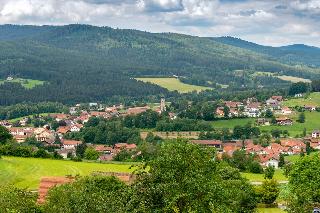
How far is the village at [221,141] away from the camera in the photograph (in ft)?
280

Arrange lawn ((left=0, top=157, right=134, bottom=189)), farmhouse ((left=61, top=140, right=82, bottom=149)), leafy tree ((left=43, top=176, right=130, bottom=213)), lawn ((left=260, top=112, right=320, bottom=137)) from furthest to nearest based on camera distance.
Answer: lawn ((left=260, top=112, right=320, bottom=137)) < farmhouse ((left=61, top=140, right=82, bottom=149)) < lawn ((left=0, top=157, right=134, bottom=189)) < leafy tree ((left=43, top=176, right=130, bottom=213))

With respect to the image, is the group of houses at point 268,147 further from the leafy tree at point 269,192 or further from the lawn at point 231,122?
the leafy tree at point 269,192

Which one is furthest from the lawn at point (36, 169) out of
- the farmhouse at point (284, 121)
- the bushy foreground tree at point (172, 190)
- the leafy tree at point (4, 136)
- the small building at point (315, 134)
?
the farmhouse at point (284, 121)

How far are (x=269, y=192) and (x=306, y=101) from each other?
9412cm

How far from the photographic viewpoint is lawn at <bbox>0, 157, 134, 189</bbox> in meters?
46.2

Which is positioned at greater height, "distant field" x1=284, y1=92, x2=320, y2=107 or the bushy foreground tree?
the bushy foreground tree

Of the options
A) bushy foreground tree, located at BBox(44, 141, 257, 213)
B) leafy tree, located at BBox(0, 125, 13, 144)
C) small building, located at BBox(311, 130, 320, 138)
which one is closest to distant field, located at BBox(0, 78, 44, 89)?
small building, located at BBox(311, 130, 320, 138)

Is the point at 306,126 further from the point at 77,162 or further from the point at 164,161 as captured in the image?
the point at 164,161

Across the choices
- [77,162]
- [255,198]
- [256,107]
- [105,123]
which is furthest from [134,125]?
[255,198]

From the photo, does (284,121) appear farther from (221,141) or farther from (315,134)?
(221,141)

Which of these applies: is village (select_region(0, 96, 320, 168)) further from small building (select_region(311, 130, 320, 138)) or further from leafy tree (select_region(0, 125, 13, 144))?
leafy tree (select_region(0, 125, 13, 144))

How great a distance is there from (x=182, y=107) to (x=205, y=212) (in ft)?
374

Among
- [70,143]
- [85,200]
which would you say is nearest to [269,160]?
[70,143]

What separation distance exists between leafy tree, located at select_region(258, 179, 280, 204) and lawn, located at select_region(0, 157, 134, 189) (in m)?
11.2
